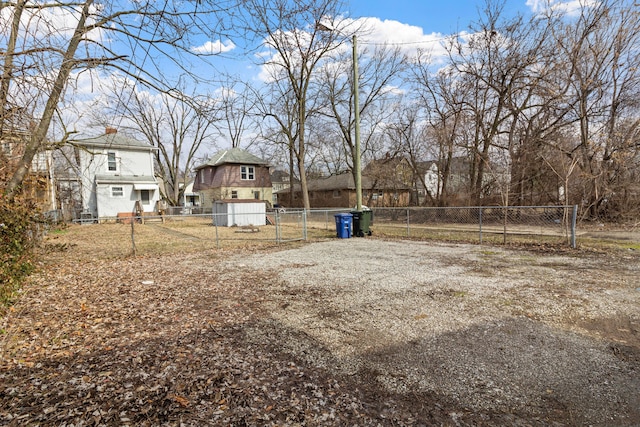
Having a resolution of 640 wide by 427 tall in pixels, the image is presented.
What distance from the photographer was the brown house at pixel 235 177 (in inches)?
1335

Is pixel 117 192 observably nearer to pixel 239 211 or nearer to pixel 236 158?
pixel 239 211

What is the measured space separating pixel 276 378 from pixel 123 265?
709 centimetres

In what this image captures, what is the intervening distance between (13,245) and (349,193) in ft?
102

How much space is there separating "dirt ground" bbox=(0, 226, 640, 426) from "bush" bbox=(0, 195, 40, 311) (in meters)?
0.32

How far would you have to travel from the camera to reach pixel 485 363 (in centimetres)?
316

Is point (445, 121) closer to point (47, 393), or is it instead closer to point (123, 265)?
point (123, 265)

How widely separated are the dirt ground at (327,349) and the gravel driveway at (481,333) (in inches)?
0.9

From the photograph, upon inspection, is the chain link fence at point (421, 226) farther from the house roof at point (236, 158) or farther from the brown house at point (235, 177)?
the house roof at point (236, 158)

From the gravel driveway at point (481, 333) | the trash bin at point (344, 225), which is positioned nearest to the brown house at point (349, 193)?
the trash bin at point (344, 225)

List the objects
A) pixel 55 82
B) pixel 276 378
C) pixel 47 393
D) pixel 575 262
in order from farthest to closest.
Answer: pixel 575 262
pixel 55 82
pixel 276 378
pixel 47 393

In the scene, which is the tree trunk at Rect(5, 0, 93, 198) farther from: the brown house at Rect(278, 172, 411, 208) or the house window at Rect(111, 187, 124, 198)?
the brown house at Rect(278, 172, 411, 208)

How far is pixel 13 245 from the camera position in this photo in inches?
217

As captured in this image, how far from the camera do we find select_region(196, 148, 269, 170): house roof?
34062 mm

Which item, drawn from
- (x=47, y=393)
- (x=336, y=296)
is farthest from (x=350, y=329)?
(x=47, y=393)
